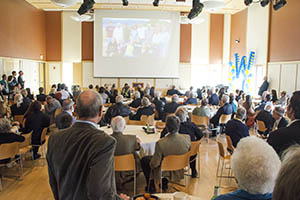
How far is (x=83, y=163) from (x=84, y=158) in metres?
Answer: 0.04

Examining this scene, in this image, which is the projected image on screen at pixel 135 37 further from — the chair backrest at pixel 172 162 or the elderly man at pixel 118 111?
the chair backrest at pixel 172 162

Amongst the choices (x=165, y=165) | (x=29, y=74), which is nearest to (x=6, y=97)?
(x=29, y=74)

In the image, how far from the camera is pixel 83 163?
1.99 metres

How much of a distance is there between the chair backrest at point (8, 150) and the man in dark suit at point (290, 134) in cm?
412

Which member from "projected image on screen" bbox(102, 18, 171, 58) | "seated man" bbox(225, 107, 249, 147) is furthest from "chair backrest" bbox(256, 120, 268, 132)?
"projected image on screen" bbox(102, 18, 171, 58)

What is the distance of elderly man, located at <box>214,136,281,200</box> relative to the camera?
1.58 m

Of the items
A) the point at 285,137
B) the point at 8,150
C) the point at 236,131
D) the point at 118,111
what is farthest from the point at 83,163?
the point at 118,111

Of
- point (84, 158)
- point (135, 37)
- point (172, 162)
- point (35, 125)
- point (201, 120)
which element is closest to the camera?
point (84, 158)

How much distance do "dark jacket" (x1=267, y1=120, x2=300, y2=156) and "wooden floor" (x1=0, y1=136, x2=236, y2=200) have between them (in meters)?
2.17

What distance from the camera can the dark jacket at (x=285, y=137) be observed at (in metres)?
2.88

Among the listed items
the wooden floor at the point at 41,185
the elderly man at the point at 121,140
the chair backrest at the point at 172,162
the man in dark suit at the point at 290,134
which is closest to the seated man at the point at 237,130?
the wooden floor at the point at 41,185

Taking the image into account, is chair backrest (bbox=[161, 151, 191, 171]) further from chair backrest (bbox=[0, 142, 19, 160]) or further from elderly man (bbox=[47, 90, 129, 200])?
chair backrest (bbox=[0, 142, 19, 160])

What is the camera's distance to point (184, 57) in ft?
58.7

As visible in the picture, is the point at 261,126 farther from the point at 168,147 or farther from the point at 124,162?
the point at 124,162
